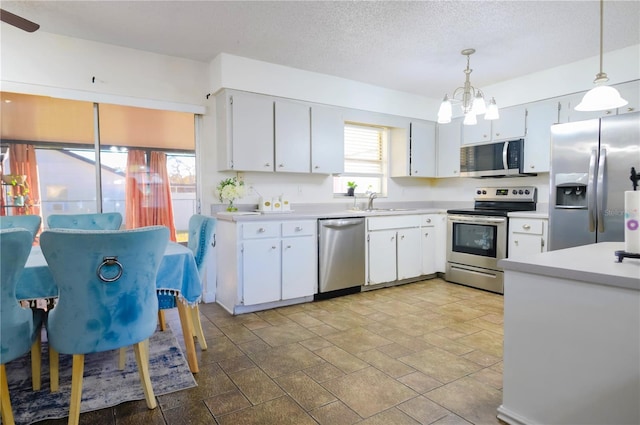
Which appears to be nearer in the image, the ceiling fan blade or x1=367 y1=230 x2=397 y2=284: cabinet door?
the ceiling fan blade

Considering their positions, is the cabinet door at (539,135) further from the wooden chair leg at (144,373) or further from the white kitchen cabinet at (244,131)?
the wooden chair leg at (144,373)

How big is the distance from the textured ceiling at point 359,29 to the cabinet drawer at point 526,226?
1628 mm

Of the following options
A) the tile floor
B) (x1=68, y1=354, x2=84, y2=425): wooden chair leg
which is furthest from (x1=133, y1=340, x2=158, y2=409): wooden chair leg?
(x1=68, y1=354, x2=84, y2=425): wooden chair leg

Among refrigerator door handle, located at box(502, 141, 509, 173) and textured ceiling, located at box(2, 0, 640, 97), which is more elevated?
textured ceiling, located at box(2, 0, 640, 97)

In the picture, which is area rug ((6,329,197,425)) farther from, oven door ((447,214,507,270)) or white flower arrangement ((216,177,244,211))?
oven door ((447,214,507,270))

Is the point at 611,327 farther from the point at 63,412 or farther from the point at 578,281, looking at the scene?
the point at 63,412

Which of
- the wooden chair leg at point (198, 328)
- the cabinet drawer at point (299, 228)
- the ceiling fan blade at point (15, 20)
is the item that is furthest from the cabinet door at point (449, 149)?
the ceiling fan blade at point (15, 20)

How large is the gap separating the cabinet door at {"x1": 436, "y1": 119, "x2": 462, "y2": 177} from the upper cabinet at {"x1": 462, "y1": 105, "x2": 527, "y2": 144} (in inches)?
6.9

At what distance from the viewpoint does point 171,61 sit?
12.0 ft

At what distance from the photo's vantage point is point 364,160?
4914 mm

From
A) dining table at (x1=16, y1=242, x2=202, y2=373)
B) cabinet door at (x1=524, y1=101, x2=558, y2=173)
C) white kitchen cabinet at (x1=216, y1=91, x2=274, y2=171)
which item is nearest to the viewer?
dining table at (x1=16, y1=242, x2=202, y2=373)

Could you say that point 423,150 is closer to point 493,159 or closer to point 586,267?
point 493,159

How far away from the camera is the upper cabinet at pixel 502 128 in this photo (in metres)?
4.20

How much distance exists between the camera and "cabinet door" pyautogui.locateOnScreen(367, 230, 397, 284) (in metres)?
4.18
